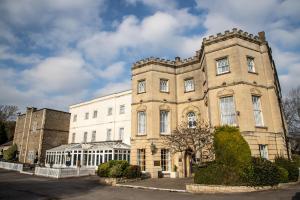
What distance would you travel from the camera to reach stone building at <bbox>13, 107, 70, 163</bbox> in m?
37.7

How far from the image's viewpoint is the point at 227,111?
63.2ft

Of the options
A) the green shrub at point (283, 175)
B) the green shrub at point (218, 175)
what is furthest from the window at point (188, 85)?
the green shrub at point (283, 175)

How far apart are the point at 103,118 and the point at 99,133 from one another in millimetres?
2263

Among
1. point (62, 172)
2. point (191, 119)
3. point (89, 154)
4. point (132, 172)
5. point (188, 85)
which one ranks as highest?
point (188, 85)

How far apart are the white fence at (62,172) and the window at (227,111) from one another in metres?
16.3

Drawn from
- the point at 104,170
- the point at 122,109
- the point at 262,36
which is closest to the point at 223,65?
the point at 262,36

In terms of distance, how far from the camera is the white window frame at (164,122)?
24.2 meters

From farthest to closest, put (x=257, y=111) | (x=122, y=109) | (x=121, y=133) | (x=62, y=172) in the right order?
(x=122, y=109), (x=121, y=133), (x=62, y=172), (x=257, y=111)

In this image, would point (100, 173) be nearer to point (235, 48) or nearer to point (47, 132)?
point (235, 48)

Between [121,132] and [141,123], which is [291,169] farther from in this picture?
[121,132]

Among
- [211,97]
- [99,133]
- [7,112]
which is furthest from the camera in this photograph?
[7,112]

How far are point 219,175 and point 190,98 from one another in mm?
11687

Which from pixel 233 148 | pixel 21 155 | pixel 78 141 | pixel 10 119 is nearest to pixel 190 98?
pixel 233 148

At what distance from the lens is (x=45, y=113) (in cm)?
3847
